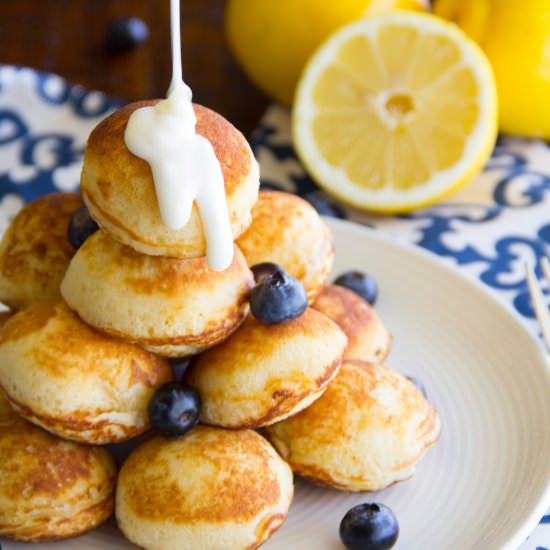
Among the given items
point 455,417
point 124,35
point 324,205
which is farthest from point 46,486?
point 124,35

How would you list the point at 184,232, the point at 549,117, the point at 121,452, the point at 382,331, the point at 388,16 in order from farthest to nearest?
the point at 549,117
the point at 388,16
the point at 382,331
the point at 121,452
the point at 184,232

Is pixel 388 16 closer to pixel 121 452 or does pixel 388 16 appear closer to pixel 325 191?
pixel 325 191

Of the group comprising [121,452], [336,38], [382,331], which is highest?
[336,38]

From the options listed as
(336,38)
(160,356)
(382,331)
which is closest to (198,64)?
(336,38)

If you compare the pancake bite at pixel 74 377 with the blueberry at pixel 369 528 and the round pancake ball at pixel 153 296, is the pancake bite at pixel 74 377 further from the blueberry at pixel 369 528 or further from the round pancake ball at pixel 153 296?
the blueberry at pixel 369 528

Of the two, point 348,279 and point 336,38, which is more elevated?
point 336,38

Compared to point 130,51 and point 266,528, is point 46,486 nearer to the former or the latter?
point 266,528
